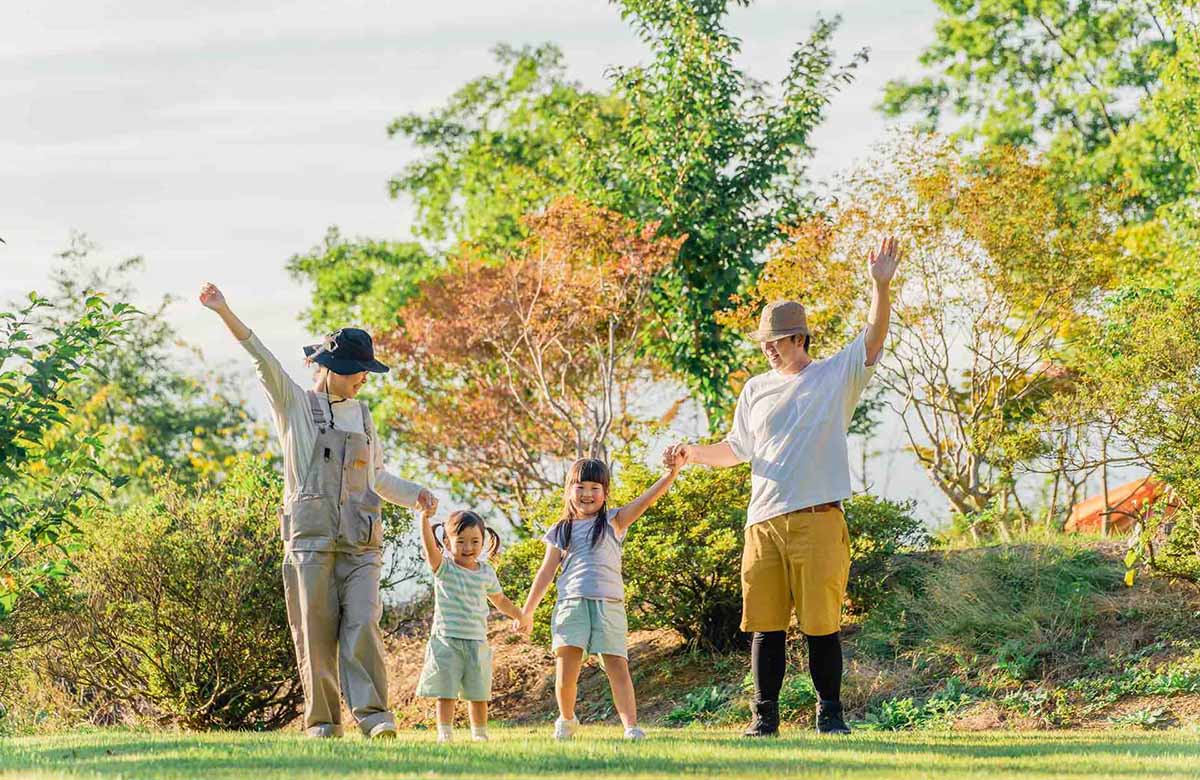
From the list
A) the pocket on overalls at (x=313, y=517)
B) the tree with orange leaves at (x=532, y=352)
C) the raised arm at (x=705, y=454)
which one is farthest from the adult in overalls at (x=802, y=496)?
the tree with orange leaves at (x=532, y=352)

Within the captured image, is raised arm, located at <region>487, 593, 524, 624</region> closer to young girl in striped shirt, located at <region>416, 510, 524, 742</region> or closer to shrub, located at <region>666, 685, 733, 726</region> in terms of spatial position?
young girl in striped shirt, located at <region>416, 510, 524, 742</region>

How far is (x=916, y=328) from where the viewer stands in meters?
15.0

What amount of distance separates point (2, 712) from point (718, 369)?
899 cm

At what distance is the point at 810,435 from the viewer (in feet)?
22.7

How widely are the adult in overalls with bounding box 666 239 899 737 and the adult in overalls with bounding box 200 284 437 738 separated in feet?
5.22

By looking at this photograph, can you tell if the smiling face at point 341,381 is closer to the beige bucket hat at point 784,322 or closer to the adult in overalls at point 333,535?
the adult in overalls at point 333,535

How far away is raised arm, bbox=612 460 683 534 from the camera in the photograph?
285 inches

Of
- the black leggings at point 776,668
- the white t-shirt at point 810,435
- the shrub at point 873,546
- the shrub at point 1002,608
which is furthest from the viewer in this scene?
the shrub at point 873,546

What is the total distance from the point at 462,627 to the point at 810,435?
2.10 meters

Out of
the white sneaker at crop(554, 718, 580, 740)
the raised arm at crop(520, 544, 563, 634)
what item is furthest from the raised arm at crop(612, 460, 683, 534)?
the white sneaker at crop(554, 718, 580, 740)

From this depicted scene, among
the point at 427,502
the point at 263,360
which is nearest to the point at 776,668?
the point at 427,502

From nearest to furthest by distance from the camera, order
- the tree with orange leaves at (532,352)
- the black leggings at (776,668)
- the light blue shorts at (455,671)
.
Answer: the black leggings at (776,668), the light blue shorts at (455,671), the tree with orange leaves at (532,352)

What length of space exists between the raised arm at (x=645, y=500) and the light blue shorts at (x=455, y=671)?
40.2 inches

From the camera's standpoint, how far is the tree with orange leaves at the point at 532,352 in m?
16.6
